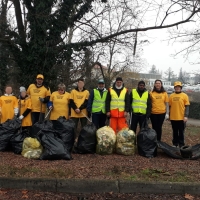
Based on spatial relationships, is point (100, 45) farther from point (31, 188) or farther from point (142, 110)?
point (31, 188)

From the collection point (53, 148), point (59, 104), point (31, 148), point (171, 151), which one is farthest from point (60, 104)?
point (171, 151)

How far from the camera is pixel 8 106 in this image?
22.8 ft

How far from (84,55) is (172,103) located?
5.76 metres

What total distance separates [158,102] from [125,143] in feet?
4.52

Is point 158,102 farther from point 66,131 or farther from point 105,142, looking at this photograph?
point 66,131

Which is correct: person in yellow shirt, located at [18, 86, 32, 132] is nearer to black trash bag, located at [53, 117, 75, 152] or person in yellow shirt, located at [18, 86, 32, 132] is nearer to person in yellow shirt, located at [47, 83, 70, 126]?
person in yellow shirt, located at [47, 83, 70, 126]

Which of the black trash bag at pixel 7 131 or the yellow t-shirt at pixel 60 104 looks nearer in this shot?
the black trash bag at pixel 7 131

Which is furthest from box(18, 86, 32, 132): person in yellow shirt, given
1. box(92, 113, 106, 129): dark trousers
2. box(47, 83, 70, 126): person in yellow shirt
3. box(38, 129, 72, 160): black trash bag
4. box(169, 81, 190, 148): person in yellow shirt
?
box(169, 81, 190, 148): person in yellow shirt

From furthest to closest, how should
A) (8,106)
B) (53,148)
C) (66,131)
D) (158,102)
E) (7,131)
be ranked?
(8,106), (158,102), (7,131), (66,131), (53,148)

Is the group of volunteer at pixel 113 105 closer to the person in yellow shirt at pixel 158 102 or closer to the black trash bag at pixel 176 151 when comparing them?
the person in yellow shirt at pixel 158 102

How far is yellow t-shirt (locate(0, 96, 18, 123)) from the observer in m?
6.92

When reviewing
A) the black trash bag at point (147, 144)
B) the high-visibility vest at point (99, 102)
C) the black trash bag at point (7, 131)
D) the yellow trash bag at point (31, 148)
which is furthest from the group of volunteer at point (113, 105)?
the yellow trash bag at point (31, 148)

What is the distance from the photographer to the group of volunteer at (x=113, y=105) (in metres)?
6.71

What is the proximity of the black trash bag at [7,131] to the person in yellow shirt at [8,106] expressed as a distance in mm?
440
